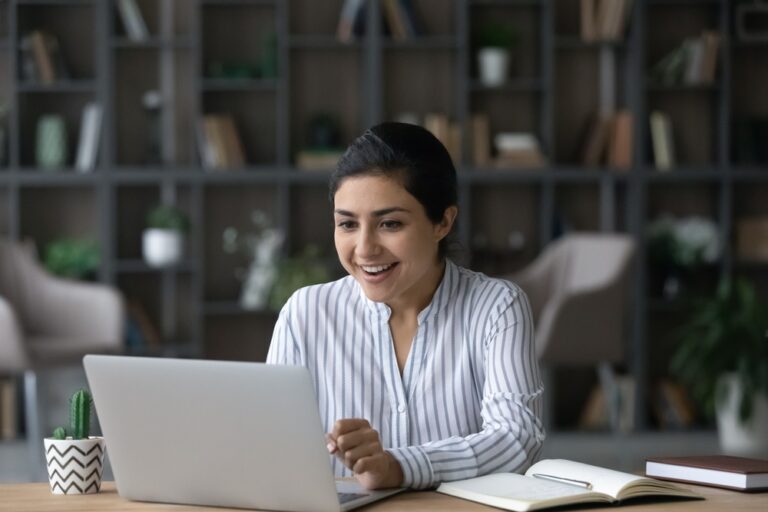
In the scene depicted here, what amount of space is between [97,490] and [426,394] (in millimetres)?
623

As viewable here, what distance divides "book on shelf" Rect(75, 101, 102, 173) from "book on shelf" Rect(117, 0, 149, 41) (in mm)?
385

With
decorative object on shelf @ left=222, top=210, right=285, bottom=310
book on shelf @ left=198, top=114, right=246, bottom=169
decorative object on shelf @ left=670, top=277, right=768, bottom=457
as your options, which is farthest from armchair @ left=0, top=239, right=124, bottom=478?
decorative object on shelf @ left=670, top=277, right=768, bottom=457

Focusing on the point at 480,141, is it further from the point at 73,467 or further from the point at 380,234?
the point at 73,467

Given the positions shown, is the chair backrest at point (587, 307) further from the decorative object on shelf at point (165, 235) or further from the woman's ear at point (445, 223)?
the woman's ear at point (445, 223)

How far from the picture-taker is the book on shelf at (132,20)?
6.52 metres

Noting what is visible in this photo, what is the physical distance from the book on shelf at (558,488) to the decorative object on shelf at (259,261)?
469 cm

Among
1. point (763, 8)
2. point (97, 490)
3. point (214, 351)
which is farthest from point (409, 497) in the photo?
point (763, 8)

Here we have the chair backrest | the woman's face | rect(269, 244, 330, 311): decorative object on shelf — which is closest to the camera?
the woman's face

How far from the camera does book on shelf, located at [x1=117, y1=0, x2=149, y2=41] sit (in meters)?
6.52

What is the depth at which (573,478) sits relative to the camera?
1872 mm

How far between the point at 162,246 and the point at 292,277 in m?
0.65

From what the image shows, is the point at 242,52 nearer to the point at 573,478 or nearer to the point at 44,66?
the point at 44,66

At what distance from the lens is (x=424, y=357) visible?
2357mm

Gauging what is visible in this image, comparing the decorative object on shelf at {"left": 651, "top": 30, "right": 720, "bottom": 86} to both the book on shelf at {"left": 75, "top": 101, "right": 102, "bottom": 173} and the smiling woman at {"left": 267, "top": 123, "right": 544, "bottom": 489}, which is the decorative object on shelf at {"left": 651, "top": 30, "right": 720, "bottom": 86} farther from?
the smiling woman at {"left": 267, "top": 123, "right": 544, "bottom": 489}
